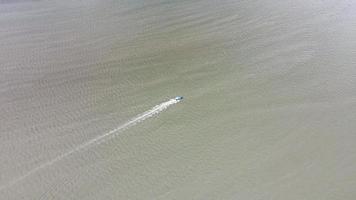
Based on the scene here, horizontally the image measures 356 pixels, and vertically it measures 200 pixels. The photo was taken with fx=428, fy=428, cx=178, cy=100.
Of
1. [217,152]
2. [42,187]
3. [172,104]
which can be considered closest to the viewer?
[42,187]

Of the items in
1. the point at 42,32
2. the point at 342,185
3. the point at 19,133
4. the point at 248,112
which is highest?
the point at 42,32

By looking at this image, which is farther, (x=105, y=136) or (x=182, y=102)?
(x=182, y=102)

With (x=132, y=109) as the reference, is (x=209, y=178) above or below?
below

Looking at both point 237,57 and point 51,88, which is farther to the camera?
point 237,57

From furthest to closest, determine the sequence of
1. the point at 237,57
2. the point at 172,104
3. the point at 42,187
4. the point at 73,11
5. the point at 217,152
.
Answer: the point at 73,11 < the point at 237,57 < the point at 172,104 < the point at 217,152 < the point at 42,187

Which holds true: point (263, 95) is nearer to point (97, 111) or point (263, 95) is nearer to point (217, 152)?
point (217, 152)


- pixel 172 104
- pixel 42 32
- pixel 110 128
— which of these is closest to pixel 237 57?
pixel 172 104

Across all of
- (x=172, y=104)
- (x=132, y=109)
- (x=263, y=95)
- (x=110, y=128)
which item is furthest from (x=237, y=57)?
(x=110, y=128)
